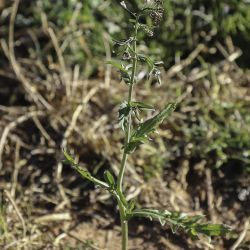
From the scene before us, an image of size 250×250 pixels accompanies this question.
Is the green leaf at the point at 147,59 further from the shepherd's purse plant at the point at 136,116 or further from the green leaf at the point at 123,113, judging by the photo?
the green leaf at the point at 123,113

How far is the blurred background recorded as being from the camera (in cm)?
278

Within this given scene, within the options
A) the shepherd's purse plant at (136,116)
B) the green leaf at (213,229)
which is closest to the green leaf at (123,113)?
the shepherd's purse plant at (136,116)

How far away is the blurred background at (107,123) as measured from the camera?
2.78 meters

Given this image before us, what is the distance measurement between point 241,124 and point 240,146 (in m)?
0.20


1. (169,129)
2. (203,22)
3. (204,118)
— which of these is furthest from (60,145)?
(203,22)

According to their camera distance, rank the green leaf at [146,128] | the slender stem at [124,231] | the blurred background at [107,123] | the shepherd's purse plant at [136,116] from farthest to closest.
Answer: the blurred background at [107,123] → the slender stem at [124,231] → the green leaf at [146,128] → the shepherd's purse plant at [136,116]

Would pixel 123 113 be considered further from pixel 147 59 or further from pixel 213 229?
pixel 213 229

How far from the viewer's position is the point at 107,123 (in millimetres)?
3266

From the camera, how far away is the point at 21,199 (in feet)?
9.46

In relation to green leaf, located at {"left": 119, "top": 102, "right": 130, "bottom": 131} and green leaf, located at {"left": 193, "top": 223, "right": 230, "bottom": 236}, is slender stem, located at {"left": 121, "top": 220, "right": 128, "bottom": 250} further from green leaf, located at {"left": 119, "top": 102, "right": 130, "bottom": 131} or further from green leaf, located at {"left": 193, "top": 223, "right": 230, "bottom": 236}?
green leaf, located at {"left": 119, "top": 102, "right": 130, "bottom": 131}

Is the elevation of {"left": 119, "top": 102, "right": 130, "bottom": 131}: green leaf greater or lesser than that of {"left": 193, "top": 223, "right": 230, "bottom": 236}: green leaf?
greater

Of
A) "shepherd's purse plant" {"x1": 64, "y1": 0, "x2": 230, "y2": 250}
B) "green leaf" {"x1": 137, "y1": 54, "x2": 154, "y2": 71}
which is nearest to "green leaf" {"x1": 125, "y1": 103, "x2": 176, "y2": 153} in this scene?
"shepherd's purse plant" {"x1": 64, "y1": 0, "x2": 230, "y2": 250}

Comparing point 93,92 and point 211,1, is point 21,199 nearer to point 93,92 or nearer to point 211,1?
point 93,92

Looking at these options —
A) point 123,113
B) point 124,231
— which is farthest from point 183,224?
point 123,113
